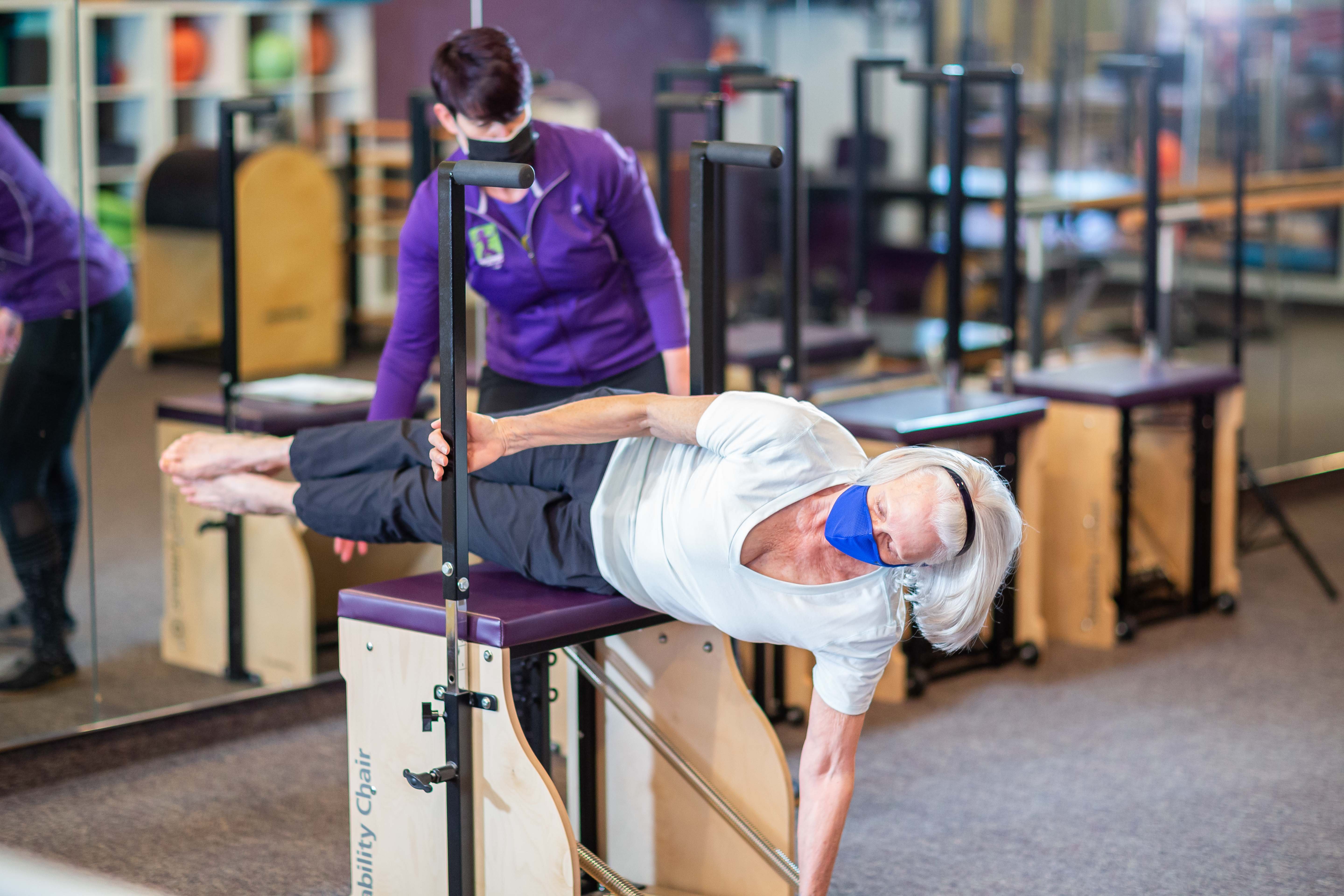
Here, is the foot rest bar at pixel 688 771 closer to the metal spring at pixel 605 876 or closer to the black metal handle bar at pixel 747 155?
the metal spring at pixel 605 876

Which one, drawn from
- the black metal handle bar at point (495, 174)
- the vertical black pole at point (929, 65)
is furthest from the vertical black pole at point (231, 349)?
the vertical black pole at point (929, 65)

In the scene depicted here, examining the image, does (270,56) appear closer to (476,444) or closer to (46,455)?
(46,455)

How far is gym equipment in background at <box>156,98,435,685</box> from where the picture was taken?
3.21 meters

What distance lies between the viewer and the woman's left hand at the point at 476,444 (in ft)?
6.79

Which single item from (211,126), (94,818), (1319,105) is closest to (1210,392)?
(1319,105)

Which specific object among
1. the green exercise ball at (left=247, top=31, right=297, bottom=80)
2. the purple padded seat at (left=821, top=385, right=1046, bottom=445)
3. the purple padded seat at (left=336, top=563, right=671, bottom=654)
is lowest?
the purple padded seat at (left=336, top=563, right=671, bottom=654)

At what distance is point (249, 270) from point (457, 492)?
2611mm

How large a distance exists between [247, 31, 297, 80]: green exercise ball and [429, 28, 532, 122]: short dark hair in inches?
44.5

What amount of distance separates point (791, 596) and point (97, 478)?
1584 mm

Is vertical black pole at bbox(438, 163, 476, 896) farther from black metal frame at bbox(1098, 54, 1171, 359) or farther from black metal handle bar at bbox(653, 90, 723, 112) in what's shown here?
black metal frame at bbox(1098, 54, 1171, 359)

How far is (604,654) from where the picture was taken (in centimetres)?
248

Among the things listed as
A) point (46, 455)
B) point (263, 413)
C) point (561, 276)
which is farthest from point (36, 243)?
point (561, 276)

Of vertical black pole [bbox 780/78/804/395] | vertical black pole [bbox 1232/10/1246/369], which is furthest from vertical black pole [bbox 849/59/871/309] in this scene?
vertical black pole [bbox 1232/10/1246/369]

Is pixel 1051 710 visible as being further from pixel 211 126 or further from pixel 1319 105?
pixel 1319 105
